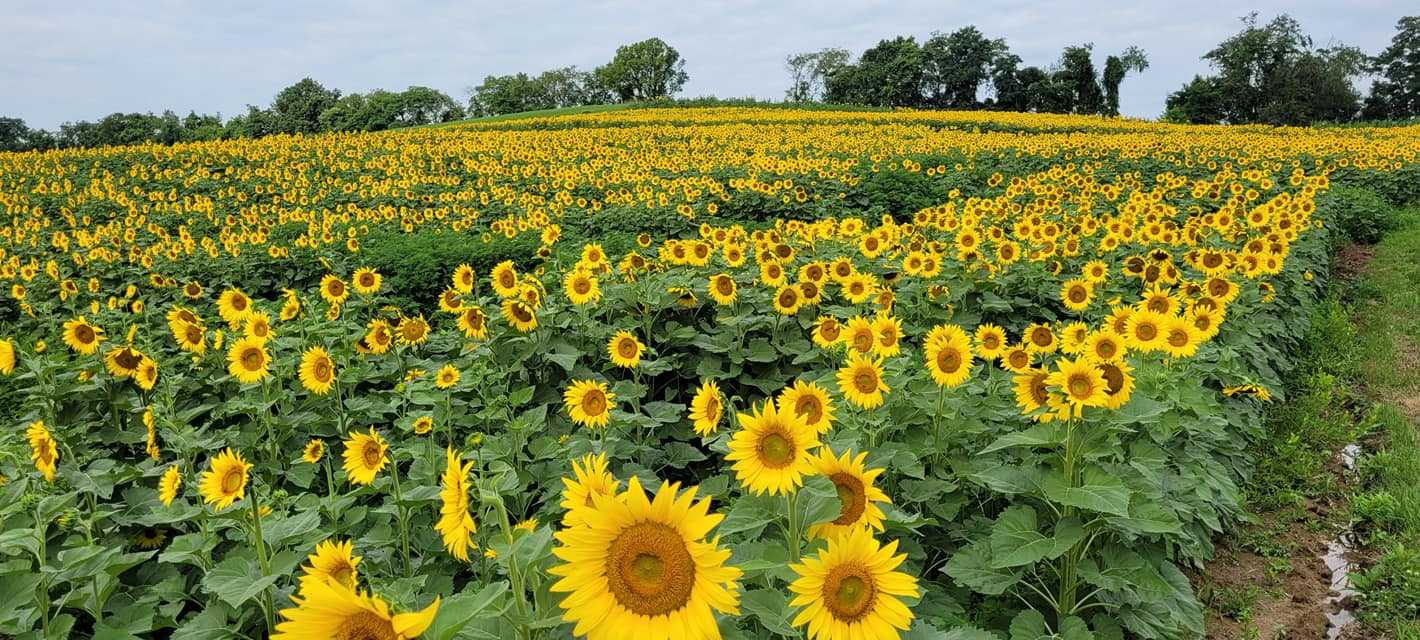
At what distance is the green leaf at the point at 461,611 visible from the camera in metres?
1.31

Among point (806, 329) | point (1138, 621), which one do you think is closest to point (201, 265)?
point (806, 329)

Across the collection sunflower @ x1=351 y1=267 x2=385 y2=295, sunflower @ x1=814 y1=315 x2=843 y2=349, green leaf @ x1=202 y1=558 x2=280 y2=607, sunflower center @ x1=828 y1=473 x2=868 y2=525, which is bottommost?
green leaf @ x1=202 y1=558 x2=280 y2=607

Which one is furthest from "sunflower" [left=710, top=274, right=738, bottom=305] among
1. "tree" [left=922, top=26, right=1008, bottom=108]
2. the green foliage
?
"tree" [left=922, top=26, right=1008, bottom=108]

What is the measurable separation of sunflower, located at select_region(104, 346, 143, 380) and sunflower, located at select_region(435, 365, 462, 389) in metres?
1.64

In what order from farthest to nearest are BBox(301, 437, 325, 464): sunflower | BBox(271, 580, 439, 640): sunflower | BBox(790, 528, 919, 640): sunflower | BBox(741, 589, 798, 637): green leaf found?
BBox(301, 437, 325, 464): sunflower → BBox(741, 589, 798, 637): green leaf → BBox(790, 528, 919, 640): sunflower → BBox(271, 580, 439, 640): sunflower

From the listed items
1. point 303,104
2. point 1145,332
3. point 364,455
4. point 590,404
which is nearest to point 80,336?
point 364,455

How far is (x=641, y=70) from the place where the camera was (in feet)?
272

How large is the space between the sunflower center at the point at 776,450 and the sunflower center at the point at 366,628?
2.92 ft

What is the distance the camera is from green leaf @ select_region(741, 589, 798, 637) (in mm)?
1608

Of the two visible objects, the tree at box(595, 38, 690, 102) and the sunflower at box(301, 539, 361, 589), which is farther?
the tree at box(595, 38, 690, 102)

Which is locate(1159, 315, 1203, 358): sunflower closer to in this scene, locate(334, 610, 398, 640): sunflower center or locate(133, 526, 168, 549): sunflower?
locate(334, 610, 398, 640): sunflower center

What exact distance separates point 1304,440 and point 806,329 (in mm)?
3637

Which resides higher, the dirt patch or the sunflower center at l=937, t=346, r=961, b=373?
the sunflower center at l=937, t=346, r=961, b=373

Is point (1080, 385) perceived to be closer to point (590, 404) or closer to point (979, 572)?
point (979, 572)
